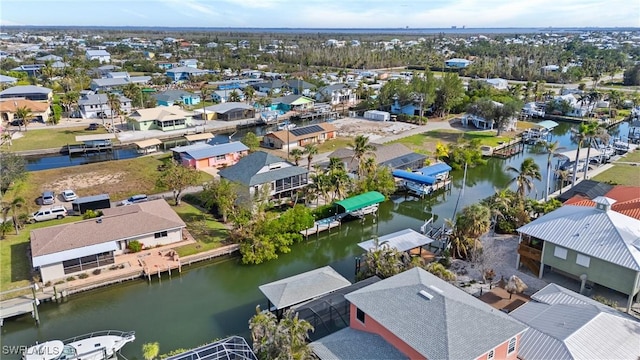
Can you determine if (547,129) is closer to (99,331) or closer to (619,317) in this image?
(619,317)

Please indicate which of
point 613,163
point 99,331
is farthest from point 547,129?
point 99,331

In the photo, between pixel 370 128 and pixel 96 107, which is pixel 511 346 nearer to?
pixel 370 128

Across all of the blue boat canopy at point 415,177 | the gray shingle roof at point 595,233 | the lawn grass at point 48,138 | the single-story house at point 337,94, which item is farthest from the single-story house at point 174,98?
the gray shingle roof at point 595,233

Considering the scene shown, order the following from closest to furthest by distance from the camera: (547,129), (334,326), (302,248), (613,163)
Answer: (334,326), (302,248), (613,163), (547,129)

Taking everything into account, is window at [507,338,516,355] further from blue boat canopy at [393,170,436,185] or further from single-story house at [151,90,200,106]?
single-story house at [151,90,200,106]

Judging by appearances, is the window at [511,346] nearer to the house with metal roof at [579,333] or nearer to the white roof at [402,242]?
the house with metal roof at [579,333]

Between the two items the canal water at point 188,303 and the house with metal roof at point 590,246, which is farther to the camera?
the canal water at point 188,303
